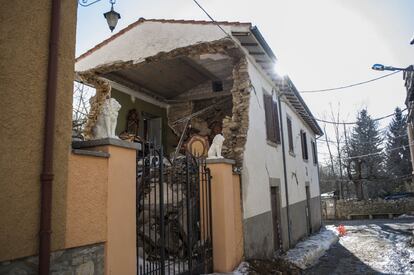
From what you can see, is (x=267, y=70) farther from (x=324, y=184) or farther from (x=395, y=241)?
(x=324, y=184)

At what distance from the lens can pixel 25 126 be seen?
3.08m

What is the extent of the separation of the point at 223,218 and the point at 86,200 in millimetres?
3536

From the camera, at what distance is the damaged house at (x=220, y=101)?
802cm

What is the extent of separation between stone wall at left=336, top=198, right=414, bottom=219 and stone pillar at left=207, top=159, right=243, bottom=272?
868 inches

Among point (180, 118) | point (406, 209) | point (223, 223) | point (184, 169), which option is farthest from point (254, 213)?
point (406, 209)

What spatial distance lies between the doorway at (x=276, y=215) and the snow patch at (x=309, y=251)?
43 cm

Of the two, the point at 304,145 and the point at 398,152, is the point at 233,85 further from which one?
the point at 398,152

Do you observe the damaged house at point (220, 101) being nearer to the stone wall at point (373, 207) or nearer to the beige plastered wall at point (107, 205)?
the beige plastered wall at point (107, 205)

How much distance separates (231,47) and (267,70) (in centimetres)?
244

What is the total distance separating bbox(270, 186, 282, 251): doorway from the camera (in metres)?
9.86

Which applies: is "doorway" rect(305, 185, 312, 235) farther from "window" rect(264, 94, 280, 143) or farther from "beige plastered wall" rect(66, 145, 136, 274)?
"beige plastered wall" rect(66, 145, 136, 274)

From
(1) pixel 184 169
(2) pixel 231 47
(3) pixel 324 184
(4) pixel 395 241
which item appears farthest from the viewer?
(3) pixel 324 184

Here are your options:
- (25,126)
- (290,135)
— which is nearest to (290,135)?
(290,135)

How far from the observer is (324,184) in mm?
44000
